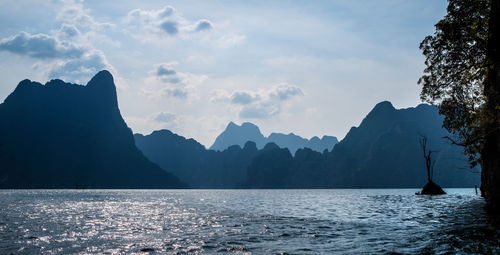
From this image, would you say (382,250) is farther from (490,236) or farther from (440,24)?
(440,24)

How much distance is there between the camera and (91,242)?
2016 cm

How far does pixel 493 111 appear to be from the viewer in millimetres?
25766

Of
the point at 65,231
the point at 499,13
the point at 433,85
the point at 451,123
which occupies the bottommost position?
the point at 65,231

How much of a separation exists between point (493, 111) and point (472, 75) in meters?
4.90

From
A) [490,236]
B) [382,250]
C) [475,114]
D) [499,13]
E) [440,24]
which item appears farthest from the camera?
[440,24]

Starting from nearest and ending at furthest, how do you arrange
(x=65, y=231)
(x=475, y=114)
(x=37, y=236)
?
(x=37, y=236), (x=65, y=231), (x=475, y=114)

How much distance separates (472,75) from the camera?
29484 millimetres

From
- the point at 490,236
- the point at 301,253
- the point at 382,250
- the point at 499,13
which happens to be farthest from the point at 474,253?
the point at 499,13

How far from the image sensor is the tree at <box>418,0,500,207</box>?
27436 mm

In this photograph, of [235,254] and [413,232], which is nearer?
[235,254]

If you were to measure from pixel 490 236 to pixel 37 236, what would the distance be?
25475 millimetres

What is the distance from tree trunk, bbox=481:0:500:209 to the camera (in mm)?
26125

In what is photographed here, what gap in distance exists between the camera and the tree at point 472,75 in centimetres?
2744

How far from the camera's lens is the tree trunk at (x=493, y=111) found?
26.1 m
